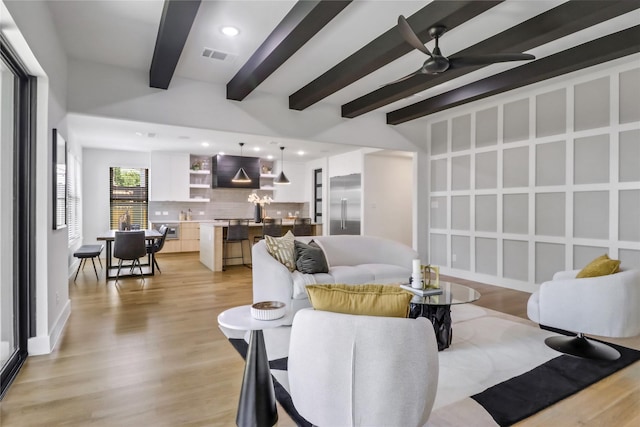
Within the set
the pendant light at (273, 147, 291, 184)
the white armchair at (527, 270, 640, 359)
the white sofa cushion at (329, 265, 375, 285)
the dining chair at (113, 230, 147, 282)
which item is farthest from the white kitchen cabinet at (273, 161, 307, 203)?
the white armchair at (527, 270, 640, 359)

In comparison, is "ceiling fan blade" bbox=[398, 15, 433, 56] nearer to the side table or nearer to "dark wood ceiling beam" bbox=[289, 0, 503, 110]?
"dark wood ceiling beam" bbox=[289, 0, 503, 110]

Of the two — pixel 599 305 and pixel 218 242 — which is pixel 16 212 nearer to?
pixel 218 242

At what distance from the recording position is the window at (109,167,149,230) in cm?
882

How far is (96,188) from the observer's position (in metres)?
8.59

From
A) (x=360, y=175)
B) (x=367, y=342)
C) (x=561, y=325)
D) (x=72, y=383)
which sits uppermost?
(x=360, y=175)

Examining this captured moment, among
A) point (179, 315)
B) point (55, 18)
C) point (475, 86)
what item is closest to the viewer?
point (55, 18)

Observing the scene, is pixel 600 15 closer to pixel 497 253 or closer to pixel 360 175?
pixel 497 253

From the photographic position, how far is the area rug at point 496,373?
2.01 m

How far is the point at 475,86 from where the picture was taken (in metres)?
4.74

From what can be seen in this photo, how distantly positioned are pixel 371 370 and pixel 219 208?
29.5 ft

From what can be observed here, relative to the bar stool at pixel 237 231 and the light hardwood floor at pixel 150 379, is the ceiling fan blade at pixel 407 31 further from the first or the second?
the bar stool at pixel 237 231

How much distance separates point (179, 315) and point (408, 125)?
4929mm

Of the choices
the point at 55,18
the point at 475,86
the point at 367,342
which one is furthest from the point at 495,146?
the point at 55,18

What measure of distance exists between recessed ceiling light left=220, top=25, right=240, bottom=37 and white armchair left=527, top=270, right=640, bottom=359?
142 inches
